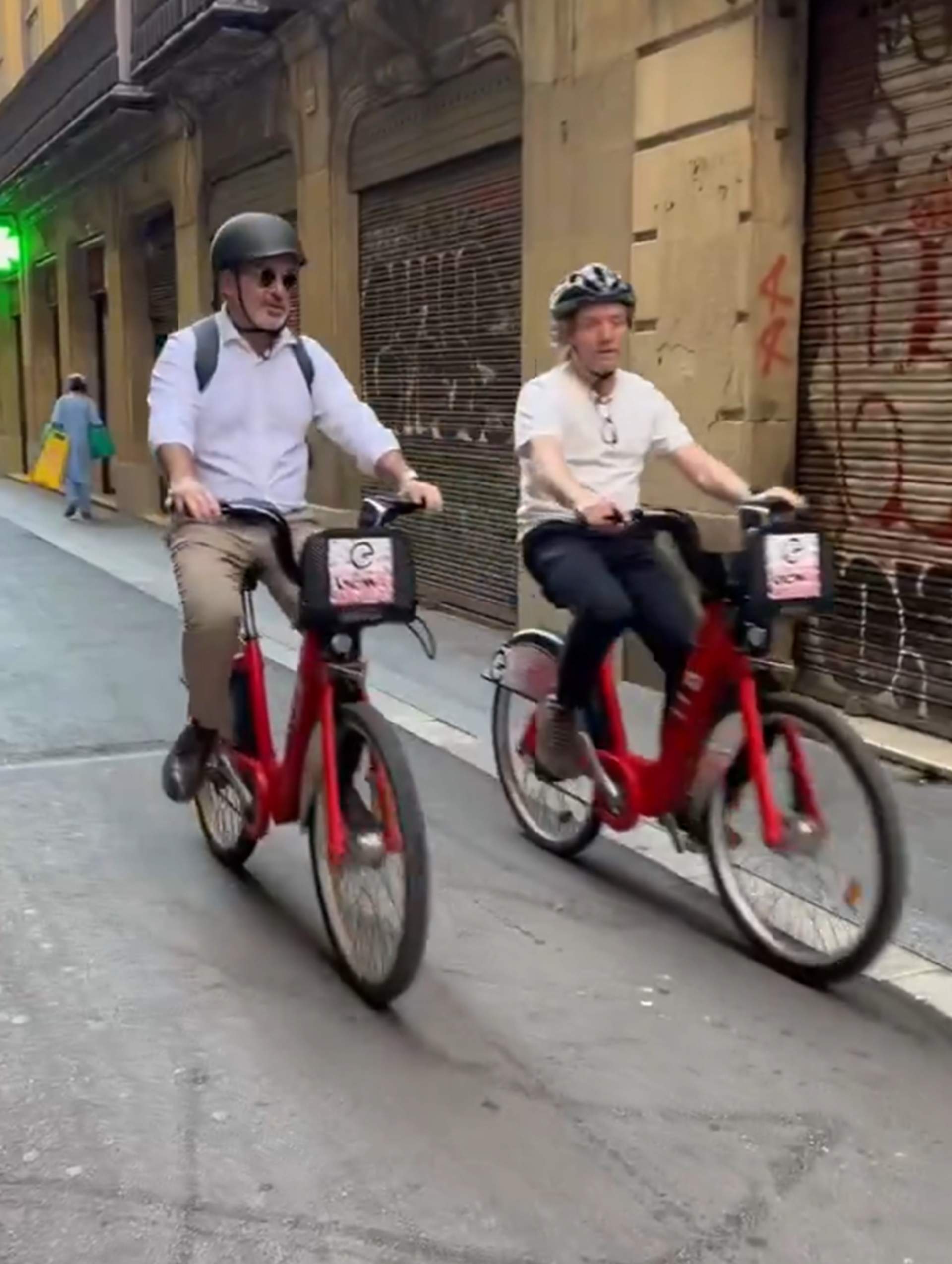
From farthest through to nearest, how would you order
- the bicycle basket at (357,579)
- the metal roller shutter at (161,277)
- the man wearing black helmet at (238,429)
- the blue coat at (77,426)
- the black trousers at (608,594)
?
the blue coat at (77,426)
the metal roller shutter at (161,277)
the black trousers at (608,594)
the man wearing black helmet at (238,429)
the bicycle basket at (357,579)

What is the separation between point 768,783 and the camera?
158 inches

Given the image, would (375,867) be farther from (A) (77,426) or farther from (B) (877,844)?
(A) (77,426)

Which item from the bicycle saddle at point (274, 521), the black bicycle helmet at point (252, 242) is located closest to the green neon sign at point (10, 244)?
the black bicycle helmet at point (252, 242)

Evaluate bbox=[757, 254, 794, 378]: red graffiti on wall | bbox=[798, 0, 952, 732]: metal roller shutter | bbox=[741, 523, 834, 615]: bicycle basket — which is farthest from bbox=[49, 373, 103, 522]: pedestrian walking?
bbox=[741, 523, 834, 615]: bicycle basket

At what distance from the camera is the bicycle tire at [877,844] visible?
3.75 m

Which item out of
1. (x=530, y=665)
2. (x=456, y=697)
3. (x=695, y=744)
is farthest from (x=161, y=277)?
(x=695, y=744)

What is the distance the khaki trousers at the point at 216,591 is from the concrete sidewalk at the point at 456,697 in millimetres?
1491

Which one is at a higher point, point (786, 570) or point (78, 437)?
point (786, 570)

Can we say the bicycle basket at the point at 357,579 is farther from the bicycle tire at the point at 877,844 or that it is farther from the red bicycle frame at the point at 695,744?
the bicycle tire at the point at 877,844

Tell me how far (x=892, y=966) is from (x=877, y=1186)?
1183 mm

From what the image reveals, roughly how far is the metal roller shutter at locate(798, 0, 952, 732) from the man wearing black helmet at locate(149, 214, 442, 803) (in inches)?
120

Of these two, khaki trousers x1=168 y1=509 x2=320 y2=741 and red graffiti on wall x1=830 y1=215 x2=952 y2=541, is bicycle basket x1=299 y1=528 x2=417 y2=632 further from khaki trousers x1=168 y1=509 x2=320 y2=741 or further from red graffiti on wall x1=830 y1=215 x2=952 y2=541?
red graffiti on wall x1=830 y1=215 x2=952 y2=541

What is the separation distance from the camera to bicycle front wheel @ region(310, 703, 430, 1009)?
368 cm

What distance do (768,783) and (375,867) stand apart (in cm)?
105
